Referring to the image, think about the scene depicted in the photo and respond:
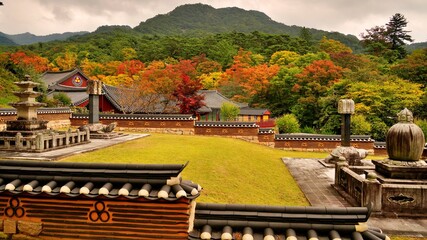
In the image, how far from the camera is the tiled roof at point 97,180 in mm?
4309

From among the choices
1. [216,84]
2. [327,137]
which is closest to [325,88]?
[327,137]

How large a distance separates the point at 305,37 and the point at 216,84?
3822cm

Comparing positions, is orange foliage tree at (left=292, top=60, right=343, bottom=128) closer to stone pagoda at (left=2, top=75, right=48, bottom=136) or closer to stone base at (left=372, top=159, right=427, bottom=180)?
stone base at (left=372, top=159, right=427, bottom=180)

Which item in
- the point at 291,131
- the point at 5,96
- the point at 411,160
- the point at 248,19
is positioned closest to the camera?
the point at 411,160

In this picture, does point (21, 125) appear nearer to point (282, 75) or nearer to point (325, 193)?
point (325, 193)

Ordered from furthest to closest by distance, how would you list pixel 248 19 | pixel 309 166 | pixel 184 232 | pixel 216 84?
pixel 248 19 → pixel 216 84 → pixel 309 166 → pixel 184 232

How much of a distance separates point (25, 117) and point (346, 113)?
14.8m

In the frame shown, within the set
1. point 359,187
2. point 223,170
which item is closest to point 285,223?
point 359,187

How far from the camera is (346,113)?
1638 cm

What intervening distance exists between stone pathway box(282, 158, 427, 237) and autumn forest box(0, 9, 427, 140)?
372cm

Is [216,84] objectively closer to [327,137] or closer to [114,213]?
[327,137]

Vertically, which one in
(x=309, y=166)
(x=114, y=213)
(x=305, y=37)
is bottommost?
(x=309, y=166)

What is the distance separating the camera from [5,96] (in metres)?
27.7

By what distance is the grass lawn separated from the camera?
9907 mm
